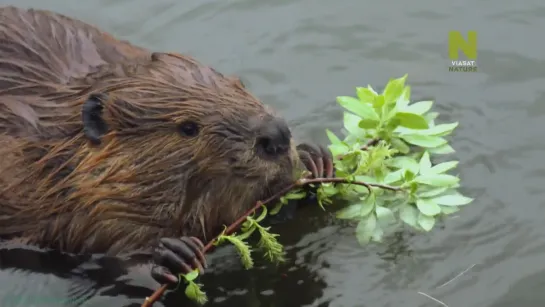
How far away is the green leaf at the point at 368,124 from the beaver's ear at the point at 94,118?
1.13 m

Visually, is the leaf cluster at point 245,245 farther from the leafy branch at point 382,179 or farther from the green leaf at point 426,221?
the green leaf at point 426,221

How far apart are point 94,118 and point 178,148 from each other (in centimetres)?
34

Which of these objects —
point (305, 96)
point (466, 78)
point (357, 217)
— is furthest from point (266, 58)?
point (357, 217)

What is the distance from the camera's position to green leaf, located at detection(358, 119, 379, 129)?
3.99m

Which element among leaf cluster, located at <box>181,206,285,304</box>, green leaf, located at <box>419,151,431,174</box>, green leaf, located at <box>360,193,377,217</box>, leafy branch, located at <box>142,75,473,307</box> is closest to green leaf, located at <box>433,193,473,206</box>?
leafy branch, located at <box>142,75,473,307</box>

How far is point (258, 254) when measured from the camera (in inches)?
155

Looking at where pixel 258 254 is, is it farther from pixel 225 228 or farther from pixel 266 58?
pixel 266 58

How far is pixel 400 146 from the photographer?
13.3 feet

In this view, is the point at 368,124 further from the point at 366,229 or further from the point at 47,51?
the point at 47,51

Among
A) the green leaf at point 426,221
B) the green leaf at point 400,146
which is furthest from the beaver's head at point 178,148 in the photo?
the green leaf at point 400,146

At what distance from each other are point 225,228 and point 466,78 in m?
2.01

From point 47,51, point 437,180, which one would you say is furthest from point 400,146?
point 47,51

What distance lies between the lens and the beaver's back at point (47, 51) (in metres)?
3.83

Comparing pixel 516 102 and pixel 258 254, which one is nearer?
pixel 258 254
